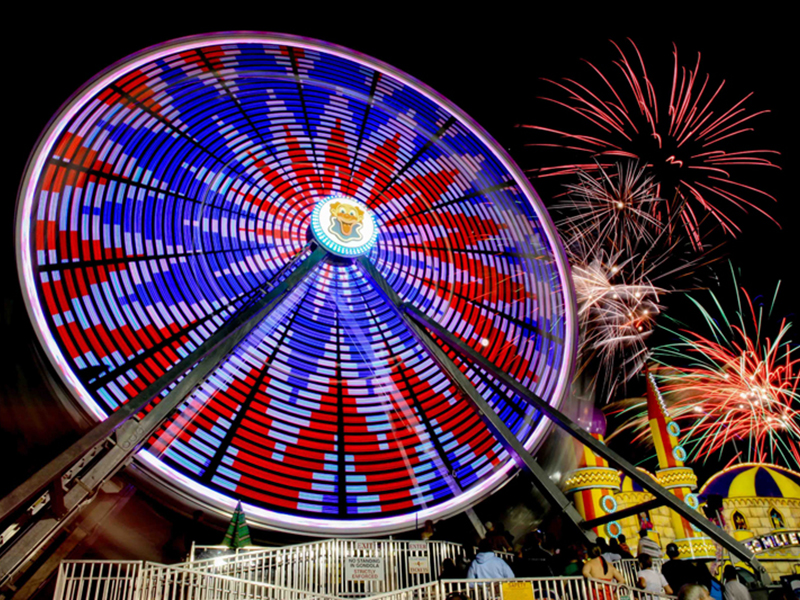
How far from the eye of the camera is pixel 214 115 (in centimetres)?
1239

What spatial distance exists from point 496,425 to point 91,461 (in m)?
7.23

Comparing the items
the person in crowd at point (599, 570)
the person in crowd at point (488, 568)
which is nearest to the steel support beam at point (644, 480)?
the person in crowd at point (599, 570)

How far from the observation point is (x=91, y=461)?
6680 mm

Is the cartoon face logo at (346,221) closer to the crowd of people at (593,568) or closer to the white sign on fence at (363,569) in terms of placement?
the white sign on fence at (363,569)

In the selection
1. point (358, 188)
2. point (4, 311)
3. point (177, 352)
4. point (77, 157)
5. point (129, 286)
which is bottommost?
point (4, 311)

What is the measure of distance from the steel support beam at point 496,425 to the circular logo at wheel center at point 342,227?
1.80 ft

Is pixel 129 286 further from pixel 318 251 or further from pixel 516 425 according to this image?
pixel 516 425

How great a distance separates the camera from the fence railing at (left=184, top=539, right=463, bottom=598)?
28.8ft

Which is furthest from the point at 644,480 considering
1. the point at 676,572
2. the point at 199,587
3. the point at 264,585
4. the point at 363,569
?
the point at 199,587

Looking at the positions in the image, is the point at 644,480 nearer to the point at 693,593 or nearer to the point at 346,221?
the point at 693,593

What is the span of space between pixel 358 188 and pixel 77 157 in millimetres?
7688

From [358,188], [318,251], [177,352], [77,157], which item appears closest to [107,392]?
[177,352]

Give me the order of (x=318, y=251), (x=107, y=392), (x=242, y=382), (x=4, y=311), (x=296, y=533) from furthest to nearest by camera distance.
→ (x=318, y=251) → (x=242, y=382) → (x=296, y=533) → (x=107, y=392) → (x=4, y=311)

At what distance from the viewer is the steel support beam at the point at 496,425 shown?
9.05m
